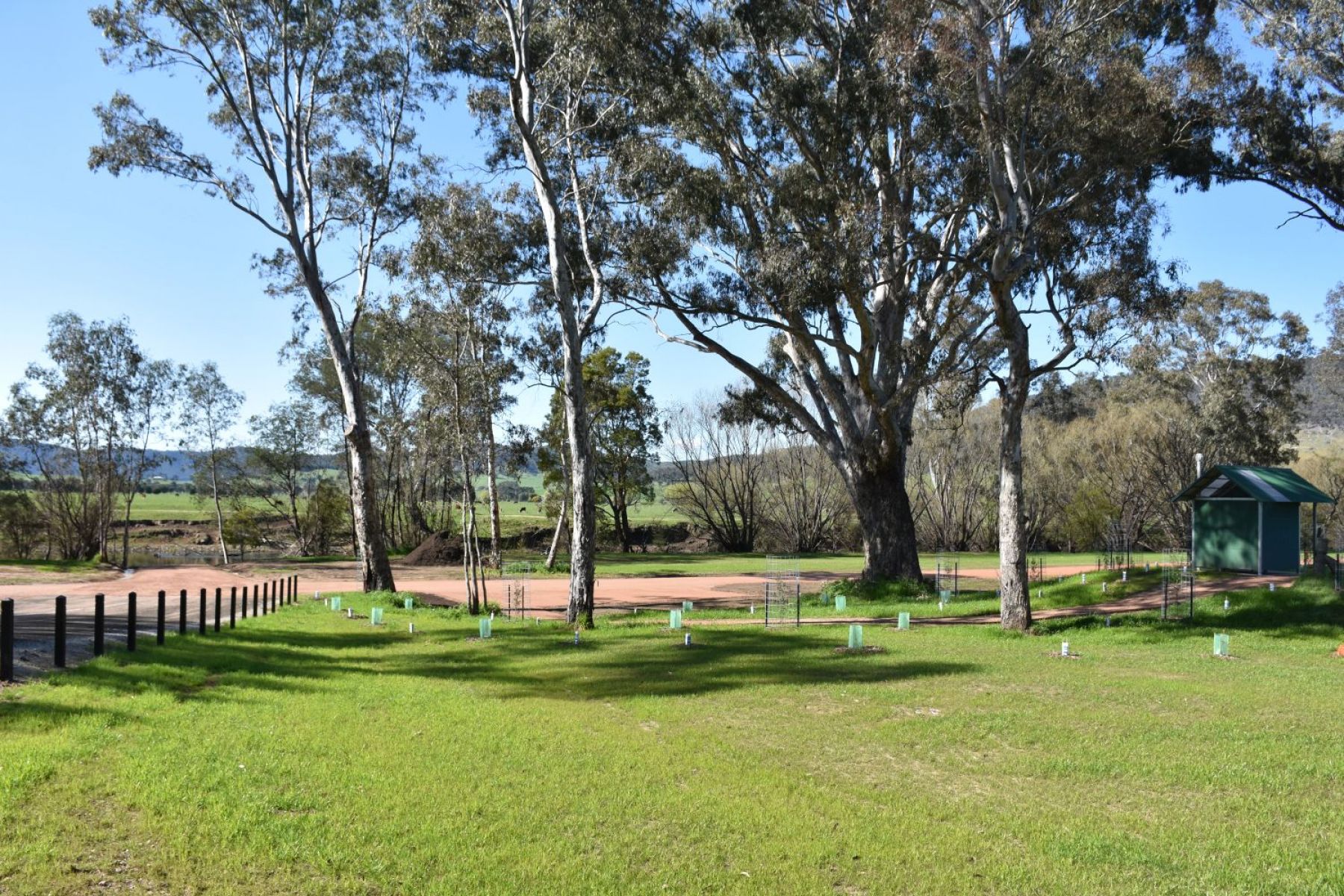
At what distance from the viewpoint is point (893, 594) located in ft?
73.6

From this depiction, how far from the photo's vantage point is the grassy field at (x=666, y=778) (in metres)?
5.20

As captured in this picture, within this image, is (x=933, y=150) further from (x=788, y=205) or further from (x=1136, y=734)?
(x=1136, y=734)

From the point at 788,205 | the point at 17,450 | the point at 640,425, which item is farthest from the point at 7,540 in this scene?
the point at 788,205

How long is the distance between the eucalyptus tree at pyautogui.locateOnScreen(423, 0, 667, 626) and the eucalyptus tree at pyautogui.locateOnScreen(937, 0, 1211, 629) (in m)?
6.59

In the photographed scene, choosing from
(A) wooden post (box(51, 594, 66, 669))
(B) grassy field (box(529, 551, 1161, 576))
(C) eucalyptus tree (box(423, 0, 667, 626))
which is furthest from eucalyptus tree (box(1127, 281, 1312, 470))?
(A) wooden post (box(51, 594, 66, 669))

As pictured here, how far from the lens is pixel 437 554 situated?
38.8 meters

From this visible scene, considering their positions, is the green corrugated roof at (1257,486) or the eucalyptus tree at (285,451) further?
the eucalyptus tree at (285,451)

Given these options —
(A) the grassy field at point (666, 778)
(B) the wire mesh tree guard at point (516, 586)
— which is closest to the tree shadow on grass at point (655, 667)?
(A) the grassy field at point (666, 778)

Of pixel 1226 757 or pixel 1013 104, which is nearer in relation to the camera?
pixel 1226 757

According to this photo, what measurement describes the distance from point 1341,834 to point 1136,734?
267cm

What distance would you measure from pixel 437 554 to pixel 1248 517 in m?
29.1

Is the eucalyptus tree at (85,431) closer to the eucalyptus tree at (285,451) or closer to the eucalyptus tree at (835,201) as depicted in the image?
the eucalyptus tree at (285,451)

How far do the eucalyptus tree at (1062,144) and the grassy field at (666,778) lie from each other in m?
6.15

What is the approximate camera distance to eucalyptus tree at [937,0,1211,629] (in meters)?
16.6
